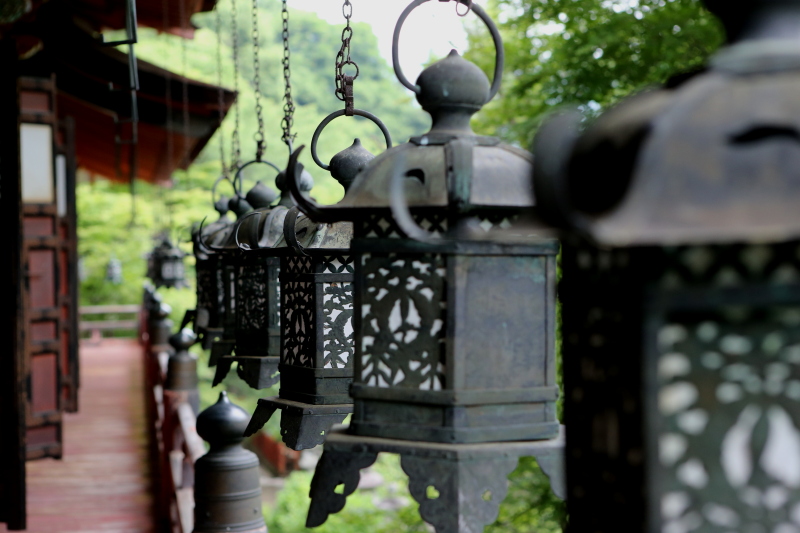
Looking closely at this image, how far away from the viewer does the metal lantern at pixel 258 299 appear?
9.52 ft

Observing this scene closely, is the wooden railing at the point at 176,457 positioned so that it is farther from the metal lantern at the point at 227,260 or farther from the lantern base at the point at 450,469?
the lantern base at the point at 450,469

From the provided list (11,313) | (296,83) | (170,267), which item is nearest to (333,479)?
(11,313)

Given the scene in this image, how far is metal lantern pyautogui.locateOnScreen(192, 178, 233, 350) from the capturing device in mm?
4184

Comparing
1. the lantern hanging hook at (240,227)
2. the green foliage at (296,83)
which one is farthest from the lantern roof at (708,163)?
the green foliage at (296,83)

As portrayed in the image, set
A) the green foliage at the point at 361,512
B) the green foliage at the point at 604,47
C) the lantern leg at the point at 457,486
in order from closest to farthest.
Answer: the lantern leg at the point at 457,486 → the green foliage at the point at 604,47 → the green foliage at the point at 361,512

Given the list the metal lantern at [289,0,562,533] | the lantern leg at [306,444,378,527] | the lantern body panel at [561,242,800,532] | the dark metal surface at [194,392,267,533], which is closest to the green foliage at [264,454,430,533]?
the dark metal surface at [194,392,267,533]

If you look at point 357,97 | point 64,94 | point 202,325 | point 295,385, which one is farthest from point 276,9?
point 295,385

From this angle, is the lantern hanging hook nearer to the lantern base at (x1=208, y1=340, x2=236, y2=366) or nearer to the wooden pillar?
the lantern base at (x1=208, y1=340, x2=236, y2=366)

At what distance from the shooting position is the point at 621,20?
7.13 m

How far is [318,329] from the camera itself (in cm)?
226

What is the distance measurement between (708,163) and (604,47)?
675 cm

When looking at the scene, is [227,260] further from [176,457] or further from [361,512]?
[361,512]

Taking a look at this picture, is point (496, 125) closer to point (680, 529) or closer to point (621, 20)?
point (621, 20)

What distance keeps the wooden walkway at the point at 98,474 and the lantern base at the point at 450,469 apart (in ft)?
16.9
